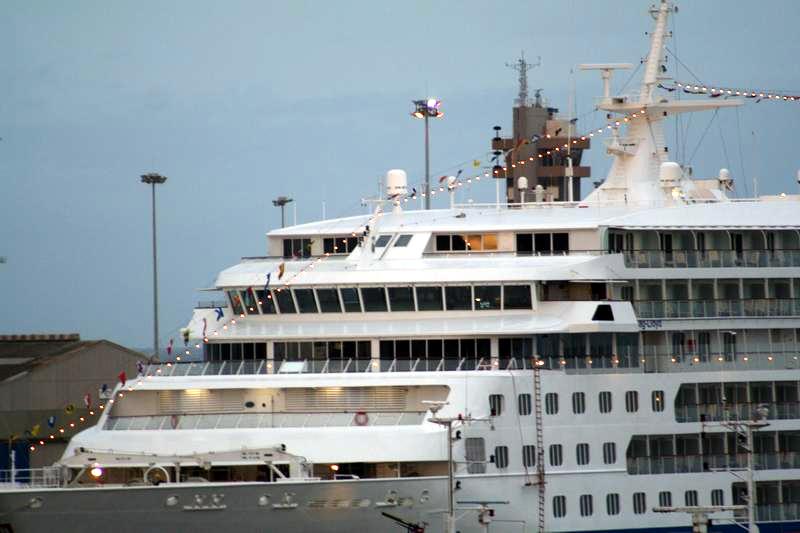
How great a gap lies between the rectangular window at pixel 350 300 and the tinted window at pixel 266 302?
6.17 ft

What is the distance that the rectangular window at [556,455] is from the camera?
155ft

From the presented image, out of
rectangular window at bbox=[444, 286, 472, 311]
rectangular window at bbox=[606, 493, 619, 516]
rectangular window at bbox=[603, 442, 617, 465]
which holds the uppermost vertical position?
rectangular window at bbox=[444, 286, 472, 311]

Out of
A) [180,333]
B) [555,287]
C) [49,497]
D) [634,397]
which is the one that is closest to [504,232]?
[555,287]

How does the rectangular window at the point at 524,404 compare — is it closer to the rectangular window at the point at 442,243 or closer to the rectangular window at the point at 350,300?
the rectangular window at the point at 350,300

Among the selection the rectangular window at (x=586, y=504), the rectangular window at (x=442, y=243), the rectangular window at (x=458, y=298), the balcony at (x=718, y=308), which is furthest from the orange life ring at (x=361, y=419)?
the balcony at (x=718, y=308)

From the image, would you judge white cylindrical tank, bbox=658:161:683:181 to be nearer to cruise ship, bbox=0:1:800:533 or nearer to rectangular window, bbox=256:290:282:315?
cruise ship, bbox=0:1:800:533

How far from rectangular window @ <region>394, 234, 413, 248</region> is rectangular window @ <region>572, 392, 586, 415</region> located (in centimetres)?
587

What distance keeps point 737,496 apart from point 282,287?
12835 mm

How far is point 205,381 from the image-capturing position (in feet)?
154

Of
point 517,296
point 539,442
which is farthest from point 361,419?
point 517,296

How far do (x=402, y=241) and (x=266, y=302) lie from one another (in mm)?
3851

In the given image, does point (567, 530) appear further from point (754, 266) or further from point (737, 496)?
point (754, 266)

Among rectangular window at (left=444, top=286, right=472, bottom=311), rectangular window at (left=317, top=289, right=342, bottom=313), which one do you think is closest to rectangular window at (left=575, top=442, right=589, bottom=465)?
rectangular window at (left=444, top=286, right=472, bottom=311)

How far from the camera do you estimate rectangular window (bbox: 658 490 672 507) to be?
4884 centimetres
